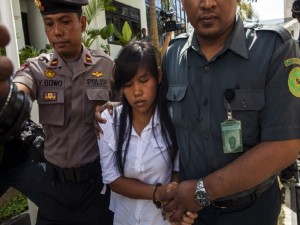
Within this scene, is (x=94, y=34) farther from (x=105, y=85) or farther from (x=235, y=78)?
(x=235, y=78)

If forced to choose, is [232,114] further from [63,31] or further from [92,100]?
[63,31]

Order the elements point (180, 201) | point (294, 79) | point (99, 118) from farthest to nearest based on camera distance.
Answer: point (99, 118), point (180, 201), point (294, 79)

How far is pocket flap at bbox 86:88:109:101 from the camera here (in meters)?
2.12

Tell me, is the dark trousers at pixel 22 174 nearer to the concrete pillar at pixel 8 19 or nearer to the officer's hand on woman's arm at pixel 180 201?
the concrete pillar at pixel 8 19

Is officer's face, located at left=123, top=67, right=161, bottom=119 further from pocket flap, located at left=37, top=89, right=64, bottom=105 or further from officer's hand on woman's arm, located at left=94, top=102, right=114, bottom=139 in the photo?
pocket flap, located at left=37, top=89, right=64, bottom=105

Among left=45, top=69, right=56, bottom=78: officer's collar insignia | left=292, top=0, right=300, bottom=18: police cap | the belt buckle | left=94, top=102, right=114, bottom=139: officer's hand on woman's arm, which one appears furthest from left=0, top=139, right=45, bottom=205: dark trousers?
left=292, top=0, right=300, bottom=18: police cap

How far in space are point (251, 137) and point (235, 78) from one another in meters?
0.25

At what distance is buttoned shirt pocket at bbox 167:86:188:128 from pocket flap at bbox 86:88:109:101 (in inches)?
25.5

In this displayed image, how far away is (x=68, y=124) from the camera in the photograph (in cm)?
210

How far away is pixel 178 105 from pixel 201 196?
0.43 m

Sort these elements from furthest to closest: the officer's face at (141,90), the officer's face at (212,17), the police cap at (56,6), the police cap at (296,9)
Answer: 1. the police cap at (296,9)
2. the police cap at (56,6)
3. the officer's face at (141,90)
4. the officer's face at (212,17)

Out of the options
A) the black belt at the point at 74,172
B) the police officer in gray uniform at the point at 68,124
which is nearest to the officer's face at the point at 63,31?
the police officer in gray uniform at the point at 68,124

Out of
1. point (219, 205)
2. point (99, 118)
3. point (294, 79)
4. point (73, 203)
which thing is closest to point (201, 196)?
point (219, 205)

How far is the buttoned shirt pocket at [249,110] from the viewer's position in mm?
1349
